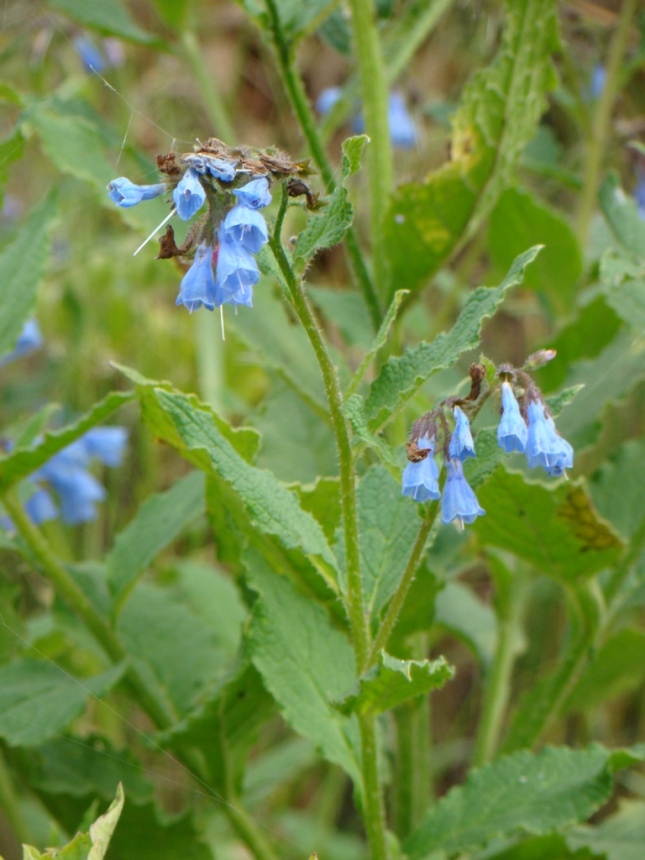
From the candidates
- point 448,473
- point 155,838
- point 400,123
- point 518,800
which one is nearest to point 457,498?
point 448,473

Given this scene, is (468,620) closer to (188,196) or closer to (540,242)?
(540,242)

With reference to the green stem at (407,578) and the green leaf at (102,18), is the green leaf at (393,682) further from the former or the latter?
the green leaf at (102,18)

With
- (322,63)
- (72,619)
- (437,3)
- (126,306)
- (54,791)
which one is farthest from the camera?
(322,63)

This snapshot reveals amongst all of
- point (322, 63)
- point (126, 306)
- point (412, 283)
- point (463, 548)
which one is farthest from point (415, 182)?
point (322, 63)

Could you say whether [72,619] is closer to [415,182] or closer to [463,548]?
[463,548]

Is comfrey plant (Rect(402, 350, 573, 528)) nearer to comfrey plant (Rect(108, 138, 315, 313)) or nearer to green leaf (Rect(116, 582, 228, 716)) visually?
comfrey plant (Rect(108, 138, 315, 313))

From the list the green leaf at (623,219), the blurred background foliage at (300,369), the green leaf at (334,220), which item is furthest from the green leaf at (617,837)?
the green leaf at (334,220)
